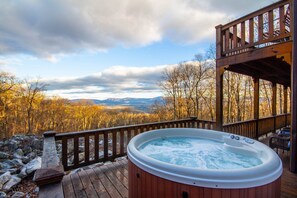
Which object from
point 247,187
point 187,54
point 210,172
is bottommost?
point 247,187

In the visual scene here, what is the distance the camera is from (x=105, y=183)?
2764mm

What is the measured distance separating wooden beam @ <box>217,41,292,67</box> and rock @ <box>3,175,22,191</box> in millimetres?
6194

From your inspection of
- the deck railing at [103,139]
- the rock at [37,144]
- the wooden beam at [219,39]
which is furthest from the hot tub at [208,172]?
the rock at [37,144]

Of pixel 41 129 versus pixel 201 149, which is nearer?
pixel 201 149

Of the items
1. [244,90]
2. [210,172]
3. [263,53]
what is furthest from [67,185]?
[244,90]

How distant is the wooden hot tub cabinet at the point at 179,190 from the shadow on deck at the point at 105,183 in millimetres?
679

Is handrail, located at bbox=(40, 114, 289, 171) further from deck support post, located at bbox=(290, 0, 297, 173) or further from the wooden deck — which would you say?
deck support post, located at bbox=(290, 0, 297, 173)

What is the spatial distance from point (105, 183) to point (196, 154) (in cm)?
184

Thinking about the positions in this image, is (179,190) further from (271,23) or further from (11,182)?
(11,182)

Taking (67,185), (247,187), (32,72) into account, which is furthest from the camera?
(32,72)

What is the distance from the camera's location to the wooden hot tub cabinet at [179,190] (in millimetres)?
1493

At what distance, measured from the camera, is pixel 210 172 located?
155 cm

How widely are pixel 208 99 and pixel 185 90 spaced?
209 cm

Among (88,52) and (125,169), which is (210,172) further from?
(88,52)
